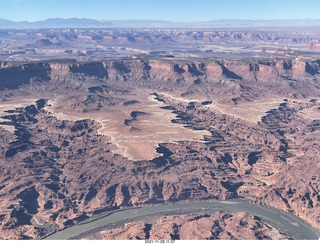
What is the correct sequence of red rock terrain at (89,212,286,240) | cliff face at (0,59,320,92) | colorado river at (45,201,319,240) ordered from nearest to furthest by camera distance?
red rock terrain at (89,212,286,240) < colorado river at (45,201,319,240) < cliff face at (0,59,320,92)

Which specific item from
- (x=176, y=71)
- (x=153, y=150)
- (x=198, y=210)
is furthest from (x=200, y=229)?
(x=176, y=71)

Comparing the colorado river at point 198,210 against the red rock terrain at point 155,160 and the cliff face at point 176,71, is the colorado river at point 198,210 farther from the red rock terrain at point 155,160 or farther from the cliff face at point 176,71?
the cliff face at point 176,71

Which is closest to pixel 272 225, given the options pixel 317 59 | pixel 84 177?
pixel 84 177

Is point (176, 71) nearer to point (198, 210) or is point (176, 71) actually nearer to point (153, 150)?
point (153, 150)

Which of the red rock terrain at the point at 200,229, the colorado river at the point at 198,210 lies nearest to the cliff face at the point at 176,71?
the colorado river at the point at 198,210

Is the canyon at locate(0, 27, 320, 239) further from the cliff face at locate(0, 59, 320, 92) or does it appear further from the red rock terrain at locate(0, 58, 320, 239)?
the cliff face at locate(0, 59, 320, 92)

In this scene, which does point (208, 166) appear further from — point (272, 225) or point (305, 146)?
point (305, 146)

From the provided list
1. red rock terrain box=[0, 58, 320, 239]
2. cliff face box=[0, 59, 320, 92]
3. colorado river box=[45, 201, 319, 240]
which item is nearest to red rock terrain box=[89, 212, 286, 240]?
red rock terrain box=[0, 58, 320, 239]
